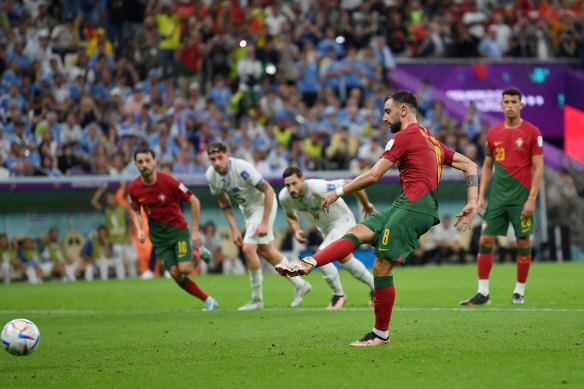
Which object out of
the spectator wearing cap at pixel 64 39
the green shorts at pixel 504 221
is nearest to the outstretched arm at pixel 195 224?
the green shorts at pixel 504 221

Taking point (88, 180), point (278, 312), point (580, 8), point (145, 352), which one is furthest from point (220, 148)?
point (580, 8)

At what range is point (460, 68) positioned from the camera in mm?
28547

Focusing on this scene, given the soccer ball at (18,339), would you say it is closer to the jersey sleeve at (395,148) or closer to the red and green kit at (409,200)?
the red and green kit at (409,200)

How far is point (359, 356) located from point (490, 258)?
206 inches

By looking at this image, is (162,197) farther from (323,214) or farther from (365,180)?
(365,180)

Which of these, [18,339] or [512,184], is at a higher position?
[512,184]

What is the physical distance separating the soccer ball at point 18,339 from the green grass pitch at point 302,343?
0.12m

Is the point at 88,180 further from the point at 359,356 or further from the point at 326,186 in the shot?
the point at 359,356

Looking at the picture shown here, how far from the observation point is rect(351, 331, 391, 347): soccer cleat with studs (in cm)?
760

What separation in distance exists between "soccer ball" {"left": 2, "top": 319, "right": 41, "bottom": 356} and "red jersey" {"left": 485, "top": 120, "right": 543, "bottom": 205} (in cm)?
655

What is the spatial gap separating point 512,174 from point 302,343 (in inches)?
194

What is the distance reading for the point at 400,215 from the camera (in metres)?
7.67

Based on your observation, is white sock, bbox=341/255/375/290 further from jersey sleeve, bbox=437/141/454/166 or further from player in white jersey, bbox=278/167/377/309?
jersey sleeve, bbox=437/141/454/166

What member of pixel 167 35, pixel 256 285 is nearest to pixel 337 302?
pixel 256 285
